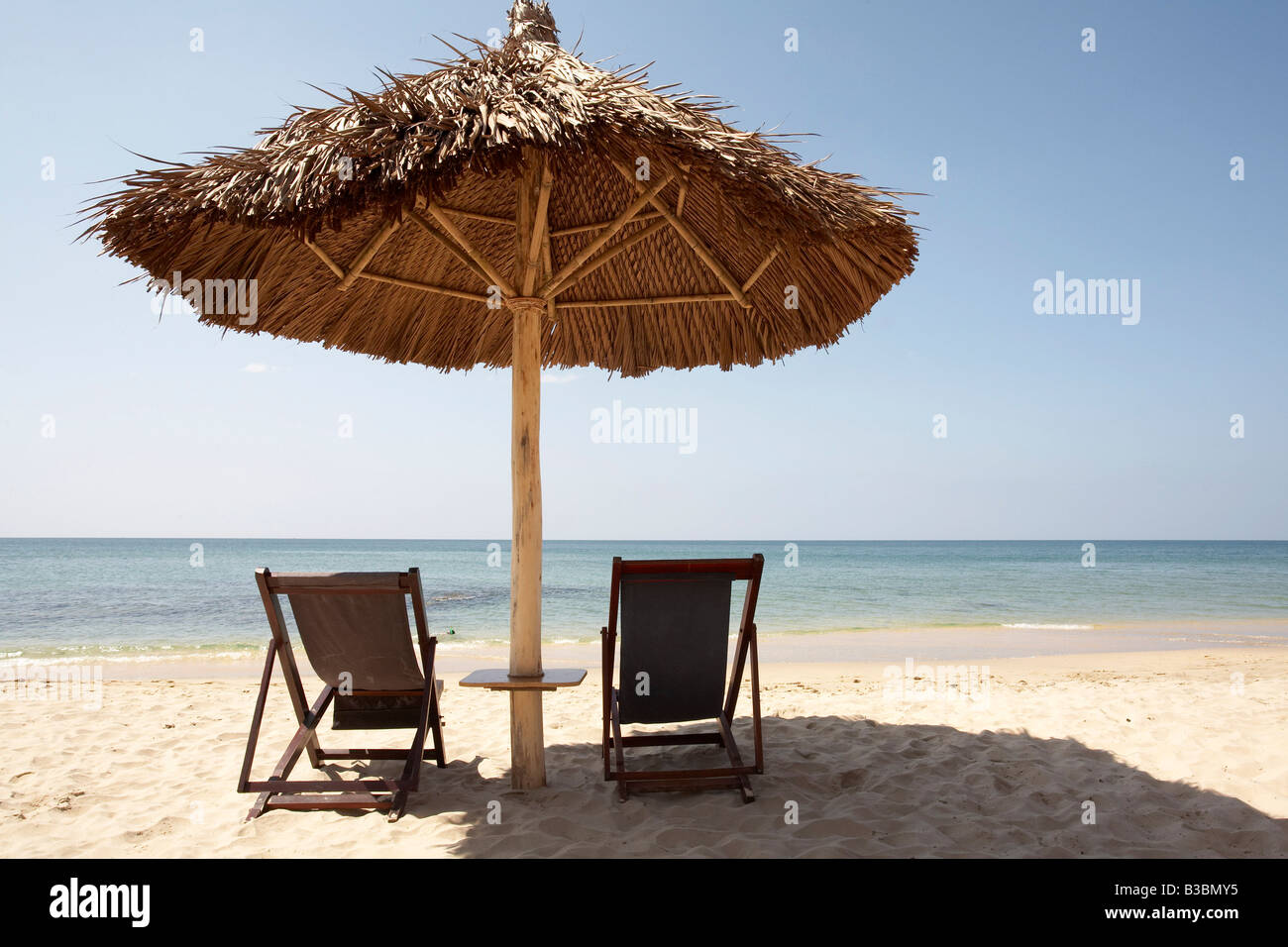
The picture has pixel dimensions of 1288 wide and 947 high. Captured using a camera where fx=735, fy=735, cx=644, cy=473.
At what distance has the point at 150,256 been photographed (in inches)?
122

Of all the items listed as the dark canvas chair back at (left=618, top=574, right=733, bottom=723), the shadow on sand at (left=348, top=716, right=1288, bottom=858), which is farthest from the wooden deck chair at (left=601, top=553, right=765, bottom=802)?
the shadow on sand at (left=348, top=716, right=1288, bottom=858)

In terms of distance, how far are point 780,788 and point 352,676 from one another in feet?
5.99

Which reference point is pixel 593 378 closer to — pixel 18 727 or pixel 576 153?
pixel 576 153

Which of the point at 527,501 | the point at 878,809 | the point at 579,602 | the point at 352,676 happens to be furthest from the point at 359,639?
the point at 579,602

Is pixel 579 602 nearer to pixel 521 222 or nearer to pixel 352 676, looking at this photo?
pixel 352 676

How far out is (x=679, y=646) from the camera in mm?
3066

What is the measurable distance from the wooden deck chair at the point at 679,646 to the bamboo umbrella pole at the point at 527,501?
30 centimetres

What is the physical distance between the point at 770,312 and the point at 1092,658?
665cm

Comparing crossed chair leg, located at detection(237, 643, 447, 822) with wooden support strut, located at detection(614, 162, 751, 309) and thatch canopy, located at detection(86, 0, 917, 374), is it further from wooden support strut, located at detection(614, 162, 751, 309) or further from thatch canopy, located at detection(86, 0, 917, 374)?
wooden support strut, located at detection(614, 162, 751, 309)

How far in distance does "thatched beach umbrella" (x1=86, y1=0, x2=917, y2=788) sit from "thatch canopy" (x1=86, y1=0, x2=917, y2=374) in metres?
0.01

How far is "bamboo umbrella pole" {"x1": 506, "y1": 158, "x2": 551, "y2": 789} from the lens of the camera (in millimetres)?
2947

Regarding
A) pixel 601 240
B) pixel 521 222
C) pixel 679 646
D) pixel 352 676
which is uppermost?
pixel 521 222

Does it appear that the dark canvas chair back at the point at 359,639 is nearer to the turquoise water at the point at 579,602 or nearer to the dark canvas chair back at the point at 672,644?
the dark canvas chair back at the point at 672,644

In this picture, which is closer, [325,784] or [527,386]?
[325,784]
